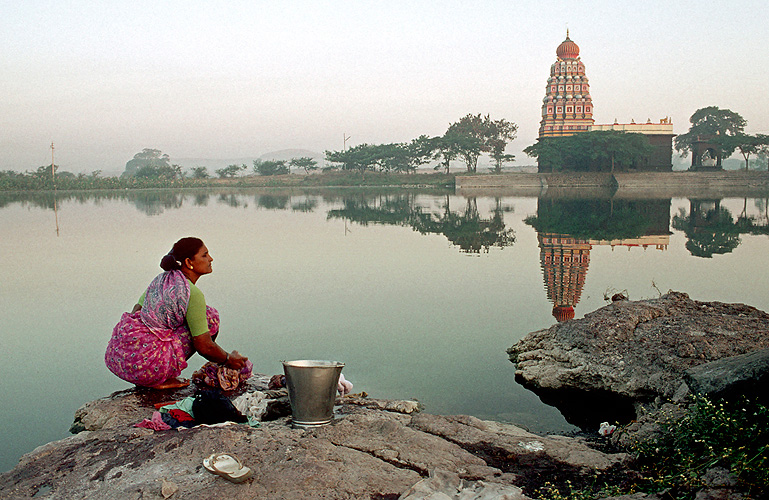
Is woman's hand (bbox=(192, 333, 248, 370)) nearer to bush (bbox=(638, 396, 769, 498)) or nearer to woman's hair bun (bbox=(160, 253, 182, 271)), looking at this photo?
woman's hair bun (bbox=(160, 253, 182, 271))

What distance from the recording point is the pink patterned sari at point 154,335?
352 centimetres

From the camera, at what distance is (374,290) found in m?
8.02

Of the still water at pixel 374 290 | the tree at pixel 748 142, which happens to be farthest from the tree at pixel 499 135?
the still water at pixel 374 290

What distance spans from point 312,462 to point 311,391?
0.53m

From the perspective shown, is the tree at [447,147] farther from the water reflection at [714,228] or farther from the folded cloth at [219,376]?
the folded cloth at [219,376]

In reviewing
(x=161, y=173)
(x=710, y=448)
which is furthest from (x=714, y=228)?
(x=161, y=173)

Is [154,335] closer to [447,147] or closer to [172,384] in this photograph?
[172,384]

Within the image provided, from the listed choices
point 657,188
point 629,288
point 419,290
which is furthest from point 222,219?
point 657,188

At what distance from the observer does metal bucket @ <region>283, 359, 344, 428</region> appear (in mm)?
3078

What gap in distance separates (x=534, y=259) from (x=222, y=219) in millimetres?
11767

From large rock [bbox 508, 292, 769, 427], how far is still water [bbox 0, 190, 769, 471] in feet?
0.74

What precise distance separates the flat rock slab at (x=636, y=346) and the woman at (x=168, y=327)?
2.43m

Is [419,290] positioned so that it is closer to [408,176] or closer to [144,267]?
[144,267]

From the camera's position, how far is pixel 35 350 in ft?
18.0
